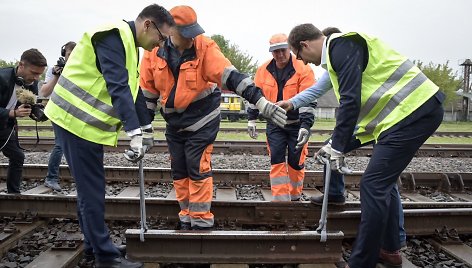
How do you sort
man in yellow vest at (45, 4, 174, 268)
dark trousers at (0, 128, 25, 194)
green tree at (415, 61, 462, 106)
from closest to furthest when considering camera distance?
man in yellow vest at (45, 4, 174, 268), dark trousers at (0, 128, 25, 194), green tree at (415, 61, 462, 106)

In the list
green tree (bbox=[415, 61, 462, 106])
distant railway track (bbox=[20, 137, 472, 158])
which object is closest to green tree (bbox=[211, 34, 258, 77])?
green tree (bbox=[415, 61, 462, 106])

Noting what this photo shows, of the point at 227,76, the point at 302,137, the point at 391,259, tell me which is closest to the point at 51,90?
the point at 227,76

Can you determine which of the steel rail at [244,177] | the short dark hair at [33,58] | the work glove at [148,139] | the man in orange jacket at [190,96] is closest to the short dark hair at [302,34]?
the man in orange jacket at [190,96]

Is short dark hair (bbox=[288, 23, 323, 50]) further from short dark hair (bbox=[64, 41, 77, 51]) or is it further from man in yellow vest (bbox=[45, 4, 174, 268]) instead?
short dark hair (bbox=[64, 41, 77, 51])

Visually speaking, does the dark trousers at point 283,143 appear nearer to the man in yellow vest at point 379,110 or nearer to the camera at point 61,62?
the man in yellow vest at point 379,110

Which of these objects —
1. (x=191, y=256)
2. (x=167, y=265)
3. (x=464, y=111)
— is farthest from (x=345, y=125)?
(x=464, y=111)

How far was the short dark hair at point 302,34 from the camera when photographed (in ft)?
11.4

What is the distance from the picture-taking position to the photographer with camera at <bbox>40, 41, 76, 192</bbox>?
528cm

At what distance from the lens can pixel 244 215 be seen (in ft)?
13.9

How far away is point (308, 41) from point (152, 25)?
54.5 inches

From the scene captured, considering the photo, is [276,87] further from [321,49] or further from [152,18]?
[152,18]

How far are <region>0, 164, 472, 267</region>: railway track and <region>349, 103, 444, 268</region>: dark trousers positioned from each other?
1.03 ft

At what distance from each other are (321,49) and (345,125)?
86 cm

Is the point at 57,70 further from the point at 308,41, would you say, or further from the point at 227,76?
the point at 308,41
